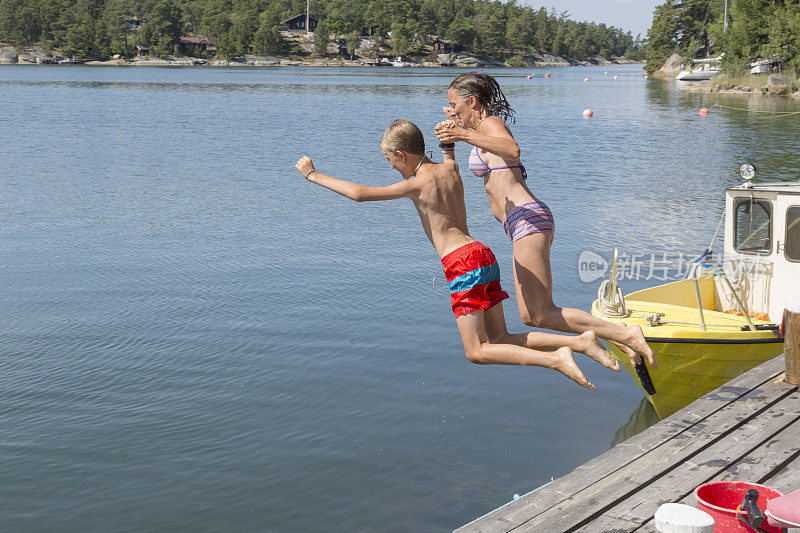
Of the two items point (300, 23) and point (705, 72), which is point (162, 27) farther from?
point (705, 72)

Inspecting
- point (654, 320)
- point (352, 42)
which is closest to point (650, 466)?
point (654, 320)

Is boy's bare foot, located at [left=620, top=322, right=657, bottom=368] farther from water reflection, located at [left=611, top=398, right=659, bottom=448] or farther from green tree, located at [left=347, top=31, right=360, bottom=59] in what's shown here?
green tree, located at [left=347, top=31, right=360, bottom=59]

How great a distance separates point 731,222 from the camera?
10195mm

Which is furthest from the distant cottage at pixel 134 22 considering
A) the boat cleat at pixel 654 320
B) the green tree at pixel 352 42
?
the boat cleat at pixel 654 320

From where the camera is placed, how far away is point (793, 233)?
31.8 ft

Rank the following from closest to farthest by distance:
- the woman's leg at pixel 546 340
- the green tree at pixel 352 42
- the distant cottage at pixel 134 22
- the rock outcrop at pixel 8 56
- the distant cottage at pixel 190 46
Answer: the woman's leg at pixel 546 340 → the rock outcrop at pixel 8 56 → the distant cottage at pixel 190 46 → the distant cottage at pixel 134 22 → the green tree at pixel 352 42

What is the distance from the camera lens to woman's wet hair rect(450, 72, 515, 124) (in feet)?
18.8

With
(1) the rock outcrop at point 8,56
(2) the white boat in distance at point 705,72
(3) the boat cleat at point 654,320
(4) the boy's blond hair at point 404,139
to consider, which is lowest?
(3) the boat cleat at point 654,320

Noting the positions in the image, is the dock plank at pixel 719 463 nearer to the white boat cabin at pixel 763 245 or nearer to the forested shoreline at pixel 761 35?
the white boat cabin at pixel 763 245

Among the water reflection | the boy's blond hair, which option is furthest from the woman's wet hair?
the water reflection

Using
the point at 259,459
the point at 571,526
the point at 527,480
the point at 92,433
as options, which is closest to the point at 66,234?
the point at 92,433

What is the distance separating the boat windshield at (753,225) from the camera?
9883 millimetres

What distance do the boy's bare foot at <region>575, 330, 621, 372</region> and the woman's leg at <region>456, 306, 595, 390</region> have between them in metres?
0.15

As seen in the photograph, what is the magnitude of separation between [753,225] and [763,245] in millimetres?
287
